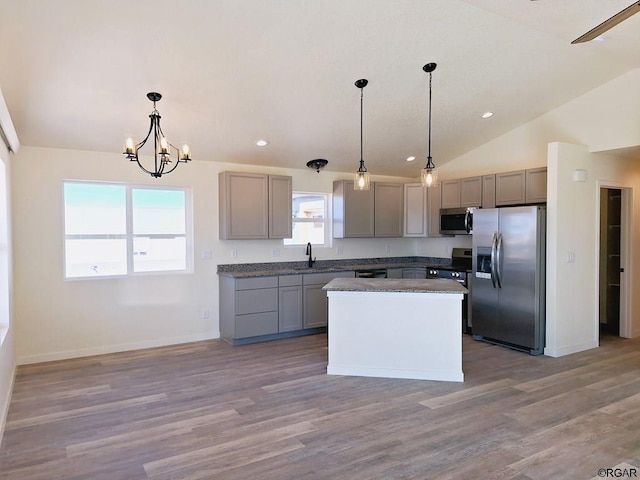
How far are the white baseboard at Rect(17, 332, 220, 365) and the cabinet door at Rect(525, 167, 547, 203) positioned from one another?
14.2ft

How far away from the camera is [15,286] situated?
4.46m

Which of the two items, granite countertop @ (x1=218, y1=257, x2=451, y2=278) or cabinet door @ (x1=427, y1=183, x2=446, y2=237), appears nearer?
granite countertop @ (x1=218, y1=257, x2=451, y2=278)

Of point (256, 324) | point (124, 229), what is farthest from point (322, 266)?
point (124, 229)

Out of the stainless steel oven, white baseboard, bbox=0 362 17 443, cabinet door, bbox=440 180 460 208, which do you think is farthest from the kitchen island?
white baseboard, bbox=0 362 17 443

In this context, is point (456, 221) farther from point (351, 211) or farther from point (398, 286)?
point (398, 286)

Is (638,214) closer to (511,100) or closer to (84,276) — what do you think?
(511,100)

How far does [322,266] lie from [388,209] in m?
1.38

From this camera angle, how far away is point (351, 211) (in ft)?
21.0

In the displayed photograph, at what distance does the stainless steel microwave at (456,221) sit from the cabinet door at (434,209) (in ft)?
0.28

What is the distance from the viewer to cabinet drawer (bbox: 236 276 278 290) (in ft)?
17.3

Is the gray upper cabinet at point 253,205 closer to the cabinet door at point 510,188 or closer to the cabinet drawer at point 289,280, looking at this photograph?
the cabinet drawer at point 289,280

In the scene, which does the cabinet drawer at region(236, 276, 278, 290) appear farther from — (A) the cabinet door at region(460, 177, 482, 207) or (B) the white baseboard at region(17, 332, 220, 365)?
(A) the cabinet door at region(460, 177, 482, 207)

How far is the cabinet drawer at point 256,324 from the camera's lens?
5301 millimetres

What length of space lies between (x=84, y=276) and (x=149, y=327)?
95 centimetres
